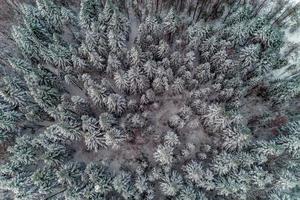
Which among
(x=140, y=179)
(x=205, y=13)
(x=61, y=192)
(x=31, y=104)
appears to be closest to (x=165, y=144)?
(x=140, y=179)

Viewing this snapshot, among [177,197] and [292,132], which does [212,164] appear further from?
[292,132]

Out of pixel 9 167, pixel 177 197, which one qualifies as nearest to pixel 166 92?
pixel 177 197

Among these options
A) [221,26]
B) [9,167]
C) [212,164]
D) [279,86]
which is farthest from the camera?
[221,26]

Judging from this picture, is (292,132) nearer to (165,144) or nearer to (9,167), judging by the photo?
(165,144)

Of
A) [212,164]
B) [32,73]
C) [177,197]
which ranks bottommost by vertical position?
[177,197]

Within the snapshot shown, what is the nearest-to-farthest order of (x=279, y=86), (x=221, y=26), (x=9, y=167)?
(x=9, y=167) < (x=279, y=86) < (x=221, y=26)

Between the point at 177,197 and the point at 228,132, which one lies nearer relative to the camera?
the point at 177,197

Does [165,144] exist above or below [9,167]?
above
